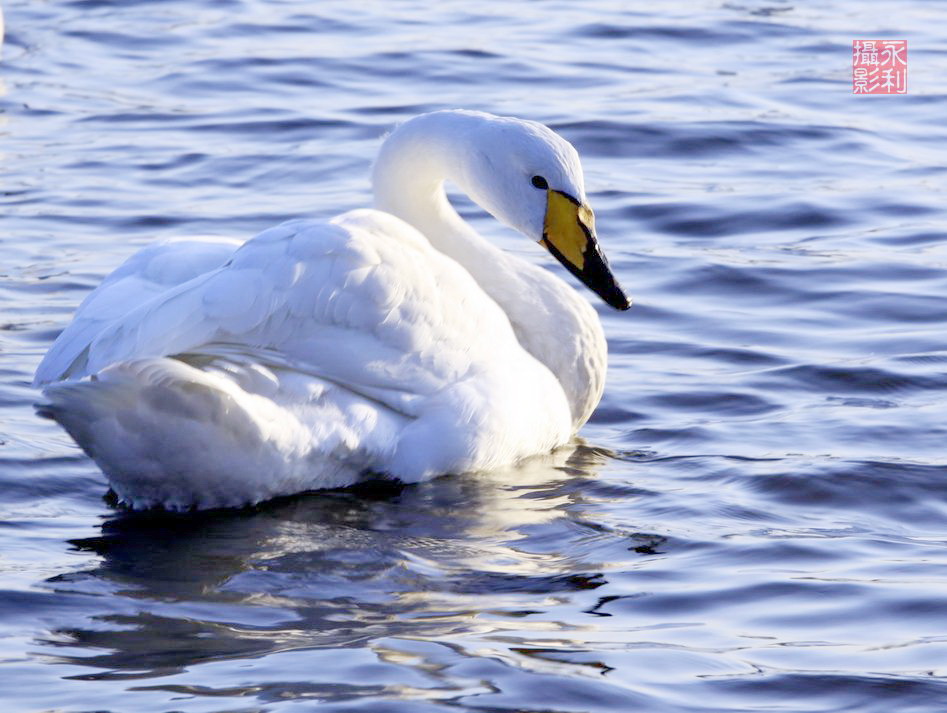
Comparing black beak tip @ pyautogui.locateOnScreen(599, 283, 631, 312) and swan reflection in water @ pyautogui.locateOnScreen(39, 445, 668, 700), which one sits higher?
black beak tip @ pyautogui.locateOnScreen(599, 283, 631, 312)

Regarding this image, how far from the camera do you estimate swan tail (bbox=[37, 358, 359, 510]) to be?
5562 millimetres

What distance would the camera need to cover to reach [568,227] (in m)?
6.89

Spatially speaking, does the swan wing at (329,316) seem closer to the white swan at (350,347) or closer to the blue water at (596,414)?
the white swan at (350,347)

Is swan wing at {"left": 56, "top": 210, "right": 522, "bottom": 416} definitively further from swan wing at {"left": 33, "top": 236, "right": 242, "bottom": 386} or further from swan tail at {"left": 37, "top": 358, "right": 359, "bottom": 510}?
swan tail at {"left": 37, "top": 358, "right": 359, "bottom": 510}

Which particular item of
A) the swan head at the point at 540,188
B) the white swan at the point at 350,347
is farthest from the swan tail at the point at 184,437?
the swan head at the point at 540,188

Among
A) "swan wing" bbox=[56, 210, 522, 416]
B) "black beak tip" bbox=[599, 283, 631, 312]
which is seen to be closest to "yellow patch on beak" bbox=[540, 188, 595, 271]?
"black beak tip" bbox=[599, 283, 631, 312]

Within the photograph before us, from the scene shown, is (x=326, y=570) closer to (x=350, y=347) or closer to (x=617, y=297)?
(x=350, y=347)

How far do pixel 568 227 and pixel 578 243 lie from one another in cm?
8

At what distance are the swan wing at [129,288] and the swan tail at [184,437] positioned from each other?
45cm

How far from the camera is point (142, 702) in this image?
175 inches

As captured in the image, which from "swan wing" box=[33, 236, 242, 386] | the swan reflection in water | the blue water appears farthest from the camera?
"swan wing" box=[33, 236, 242, 386]

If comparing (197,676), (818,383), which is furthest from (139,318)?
(818,383)

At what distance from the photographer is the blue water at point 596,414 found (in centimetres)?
479

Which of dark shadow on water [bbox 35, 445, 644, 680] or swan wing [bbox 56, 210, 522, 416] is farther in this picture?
swan wing [bbox 56, 210, 522, 416]
